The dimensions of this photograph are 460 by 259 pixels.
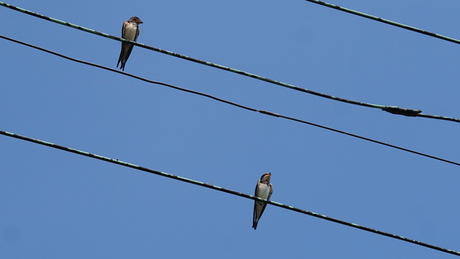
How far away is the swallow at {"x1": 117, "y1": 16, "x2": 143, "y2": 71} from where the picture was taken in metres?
16.7

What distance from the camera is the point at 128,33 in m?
16.8

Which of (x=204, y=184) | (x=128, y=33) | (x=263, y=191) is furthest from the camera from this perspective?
(x=128, y=33)

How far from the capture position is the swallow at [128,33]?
16703 millimetres

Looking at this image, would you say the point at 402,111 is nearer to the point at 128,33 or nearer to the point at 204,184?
the point at 204,184

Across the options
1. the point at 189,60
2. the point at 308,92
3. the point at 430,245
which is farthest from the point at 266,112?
the point at 430,245

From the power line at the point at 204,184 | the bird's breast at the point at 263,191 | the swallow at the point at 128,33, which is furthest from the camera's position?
the swallow at the point at 128,33

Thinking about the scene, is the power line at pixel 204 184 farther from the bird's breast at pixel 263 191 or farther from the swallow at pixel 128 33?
the swallow at pixel 128 33

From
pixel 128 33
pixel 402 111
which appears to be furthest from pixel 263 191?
pixel 402 111

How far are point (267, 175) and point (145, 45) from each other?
778cm

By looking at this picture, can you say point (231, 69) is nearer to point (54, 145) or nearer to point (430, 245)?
point (54, 145)

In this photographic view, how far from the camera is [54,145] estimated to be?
22.3 feet

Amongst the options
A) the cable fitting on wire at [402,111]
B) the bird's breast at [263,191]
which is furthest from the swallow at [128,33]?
the cable fitting on wire at [402,111]

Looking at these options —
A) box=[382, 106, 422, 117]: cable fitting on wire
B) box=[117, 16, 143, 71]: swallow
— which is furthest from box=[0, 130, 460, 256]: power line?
box=[117, 16, 143, 71]: swallow

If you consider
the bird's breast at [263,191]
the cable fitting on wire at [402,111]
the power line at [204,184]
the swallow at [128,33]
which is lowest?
the power line at [204,184]
